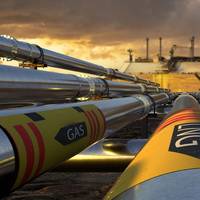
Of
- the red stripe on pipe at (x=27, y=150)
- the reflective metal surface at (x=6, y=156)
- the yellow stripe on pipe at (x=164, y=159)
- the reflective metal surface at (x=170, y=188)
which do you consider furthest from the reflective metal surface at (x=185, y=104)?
the reflective metal surface at (x=170, y=188)

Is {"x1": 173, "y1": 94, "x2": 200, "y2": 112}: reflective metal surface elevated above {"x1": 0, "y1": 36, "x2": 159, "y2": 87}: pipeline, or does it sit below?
below

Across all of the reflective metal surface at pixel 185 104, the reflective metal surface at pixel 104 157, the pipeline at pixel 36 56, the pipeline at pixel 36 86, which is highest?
the pipeline at pixel 36 56

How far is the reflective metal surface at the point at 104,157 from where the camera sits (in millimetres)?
3559

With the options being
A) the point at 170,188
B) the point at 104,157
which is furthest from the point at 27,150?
the point at 104,157

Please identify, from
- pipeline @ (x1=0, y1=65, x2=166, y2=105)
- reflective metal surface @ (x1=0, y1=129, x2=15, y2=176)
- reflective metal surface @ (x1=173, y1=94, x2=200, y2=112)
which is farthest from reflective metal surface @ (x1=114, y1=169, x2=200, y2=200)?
reflective metal surface @ (x1=173, y1=94, x2=200, y2=112)

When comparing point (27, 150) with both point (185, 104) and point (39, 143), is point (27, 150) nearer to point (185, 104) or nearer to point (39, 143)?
point (39, 143)

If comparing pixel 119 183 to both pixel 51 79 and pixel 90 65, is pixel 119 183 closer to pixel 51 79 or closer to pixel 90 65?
pixel 51 79

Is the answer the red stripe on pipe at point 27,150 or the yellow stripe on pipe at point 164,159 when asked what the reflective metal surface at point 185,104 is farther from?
the red stripe on pipe at point 27,150

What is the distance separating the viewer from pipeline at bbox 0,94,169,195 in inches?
69.7

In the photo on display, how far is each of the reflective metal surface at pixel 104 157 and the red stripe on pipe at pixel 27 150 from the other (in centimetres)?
157

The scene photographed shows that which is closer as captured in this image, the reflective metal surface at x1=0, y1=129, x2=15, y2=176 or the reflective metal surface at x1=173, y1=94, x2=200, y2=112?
the reflective metal surface at x1=0, y1=129, x2=15, y2=176

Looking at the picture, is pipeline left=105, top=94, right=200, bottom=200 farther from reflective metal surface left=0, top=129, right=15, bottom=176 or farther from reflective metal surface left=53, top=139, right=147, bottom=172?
reflective metal surface left=53, top=139, right=147, bottom=172

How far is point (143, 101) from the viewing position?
6348 millimetres

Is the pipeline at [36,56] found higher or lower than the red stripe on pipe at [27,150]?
higher
